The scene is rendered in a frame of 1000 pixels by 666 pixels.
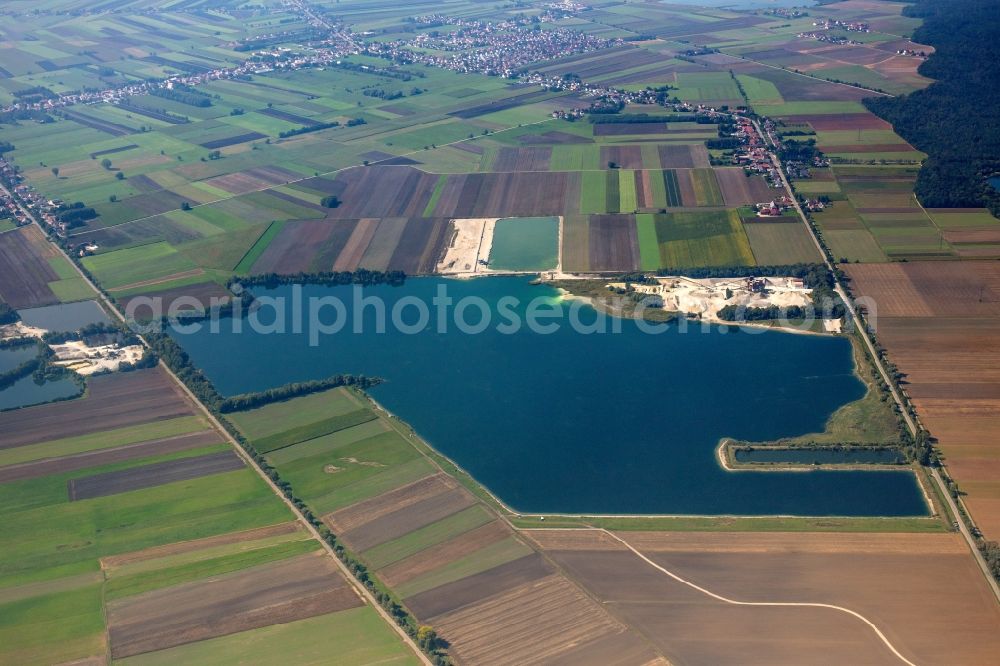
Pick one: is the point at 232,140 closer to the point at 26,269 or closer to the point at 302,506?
the point at 26,269

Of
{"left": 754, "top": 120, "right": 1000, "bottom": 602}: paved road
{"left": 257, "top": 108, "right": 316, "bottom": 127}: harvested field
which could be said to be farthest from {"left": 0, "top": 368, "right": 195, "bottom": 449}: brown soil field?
{"left": 257, "top": 108, "right": 316, "bottom": 127}: harvested field

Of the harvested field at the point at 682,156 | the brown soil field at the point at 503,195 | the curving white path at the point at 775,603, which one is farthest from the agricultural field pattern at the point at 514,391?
the brown soil field at the point at 503,195

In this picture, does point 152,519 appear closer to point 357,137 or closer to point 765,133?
point 357,137

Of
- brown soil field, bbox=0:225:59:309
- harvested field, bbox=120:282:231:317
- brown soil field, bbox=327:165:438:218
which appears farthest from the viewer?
brown soil field, bbox=327:165:438:218

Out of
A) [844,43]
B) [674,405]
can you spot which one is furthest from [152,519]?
[844,43]

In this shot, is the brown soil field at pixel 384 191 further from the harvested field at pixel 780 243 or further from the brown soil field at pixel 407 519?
the brown soil field at pixel 407 519

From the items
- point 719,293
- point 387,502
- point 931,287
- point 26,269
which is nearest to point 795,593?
point 387,502

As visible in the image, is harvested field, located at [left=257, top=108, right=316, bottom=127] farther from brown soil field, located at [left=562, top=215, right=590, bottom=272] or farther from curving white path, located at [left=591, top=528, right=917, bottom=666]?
curving white path, located at [left=591, top=528, right=917, bottom=666]
